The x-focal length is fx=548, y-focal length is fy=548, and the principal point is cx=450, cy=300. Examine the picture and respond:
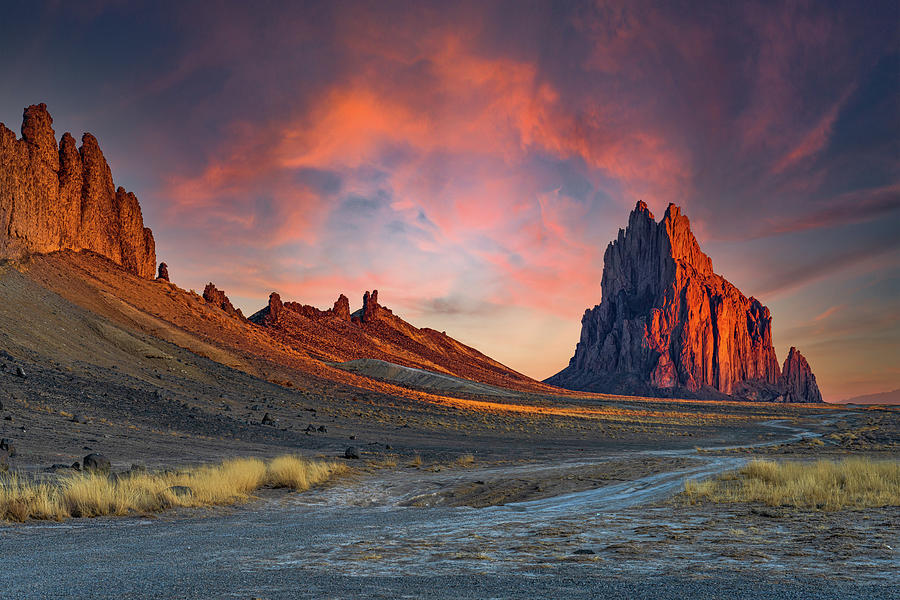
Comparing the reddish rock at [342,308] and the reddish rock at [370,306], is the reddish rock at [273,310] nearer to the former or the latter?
the reddish rock at [342,308]

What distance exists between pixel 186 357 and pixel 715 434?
49671 mm

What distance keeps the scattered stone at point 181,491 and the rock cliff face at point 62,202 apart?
190 feet

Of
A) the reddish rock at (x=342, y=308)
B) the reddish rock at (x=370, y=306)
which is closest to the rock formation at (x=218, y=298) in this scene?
the reddish rock at (x=342, y=308)

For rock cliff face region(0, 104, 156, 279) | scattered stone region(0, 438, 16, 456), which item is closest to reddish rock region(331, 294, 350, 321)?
rock cliff face region(0, 104, 156, 279)

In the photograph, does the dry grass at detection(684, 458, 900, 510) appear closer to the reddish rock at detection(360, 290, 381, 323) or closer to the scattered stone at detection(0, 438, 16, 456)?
the scattered stone at detection(0, 438, 16, 456)

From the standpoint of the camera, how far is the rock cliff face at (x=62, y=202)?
A: 59.6 metres

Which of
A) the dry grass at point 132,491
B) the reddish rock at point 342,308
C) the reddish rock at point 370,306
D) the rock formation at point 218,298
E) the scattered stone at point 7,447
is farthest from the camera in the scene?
the reddish rock at point 370,306

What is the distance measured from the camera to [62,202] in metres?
69.6

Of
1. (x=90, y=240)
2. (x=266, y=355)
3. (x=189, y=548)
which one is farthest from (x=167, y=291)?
(x=189, y=548)

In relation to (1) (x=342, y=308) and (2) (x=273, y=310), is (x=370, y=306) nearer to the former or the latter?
(1) (x=342, y=308)

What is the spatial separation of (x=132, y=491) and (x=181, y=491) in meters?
1.09

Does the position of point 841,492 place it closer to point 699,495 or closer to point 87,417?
point 699,495

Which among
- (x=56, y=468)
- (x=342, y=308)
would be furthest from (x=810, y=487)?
(x=342, y=308)

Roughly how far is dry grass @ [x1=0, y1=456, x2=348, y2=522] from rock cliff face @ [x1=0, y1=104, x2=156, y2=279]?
56.1 metres
